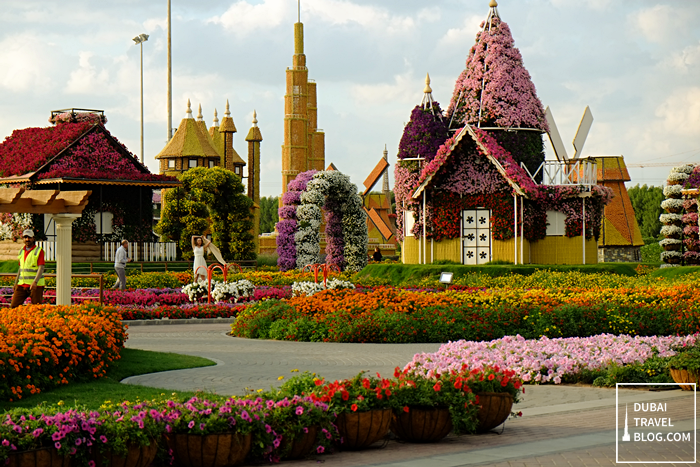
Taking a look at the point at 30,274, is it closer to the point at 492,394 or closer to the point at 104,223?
the point at 492,394

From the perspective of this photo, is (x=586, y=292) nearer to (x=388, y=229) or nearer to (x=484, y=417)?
(x=484, y=417)

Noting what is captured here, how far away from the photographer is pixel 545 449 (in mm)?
7855

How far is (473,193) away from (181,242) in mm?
19625

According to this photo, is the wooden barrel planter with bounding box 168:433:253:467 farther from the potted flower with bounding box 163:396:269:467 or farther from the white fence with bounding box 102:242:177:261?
the white fence with bounding box 102:242:177:261

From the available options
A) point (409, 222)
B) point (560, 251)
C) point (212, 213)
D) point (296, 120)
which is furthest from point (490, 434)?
point (296, 120)

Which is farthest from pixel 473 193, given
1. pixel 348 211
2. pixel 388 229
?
pixel 388 229

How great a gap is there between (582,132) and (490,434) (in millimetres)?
32664

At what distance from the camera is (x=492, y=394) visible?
28.8 feet

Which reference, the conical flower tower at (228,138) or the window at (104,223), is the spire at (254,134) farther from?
the window at (104,223)

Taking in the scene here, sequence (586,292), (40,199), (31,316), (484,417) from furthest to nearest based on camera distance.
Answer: (586,292)
(40,199)
(31,316)
(484,417)

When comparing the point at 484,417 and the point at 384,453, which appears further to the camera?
the point at 484,417

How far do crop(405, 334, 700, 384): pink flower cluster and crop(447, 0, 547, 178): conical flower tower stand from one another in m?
23.1

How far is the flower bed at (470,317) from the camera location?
17.3 m

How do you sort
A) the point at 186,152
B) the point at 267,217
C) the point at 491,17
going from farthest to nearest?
the point at 267,217 < the point at 186,152 < the point at 491,17
